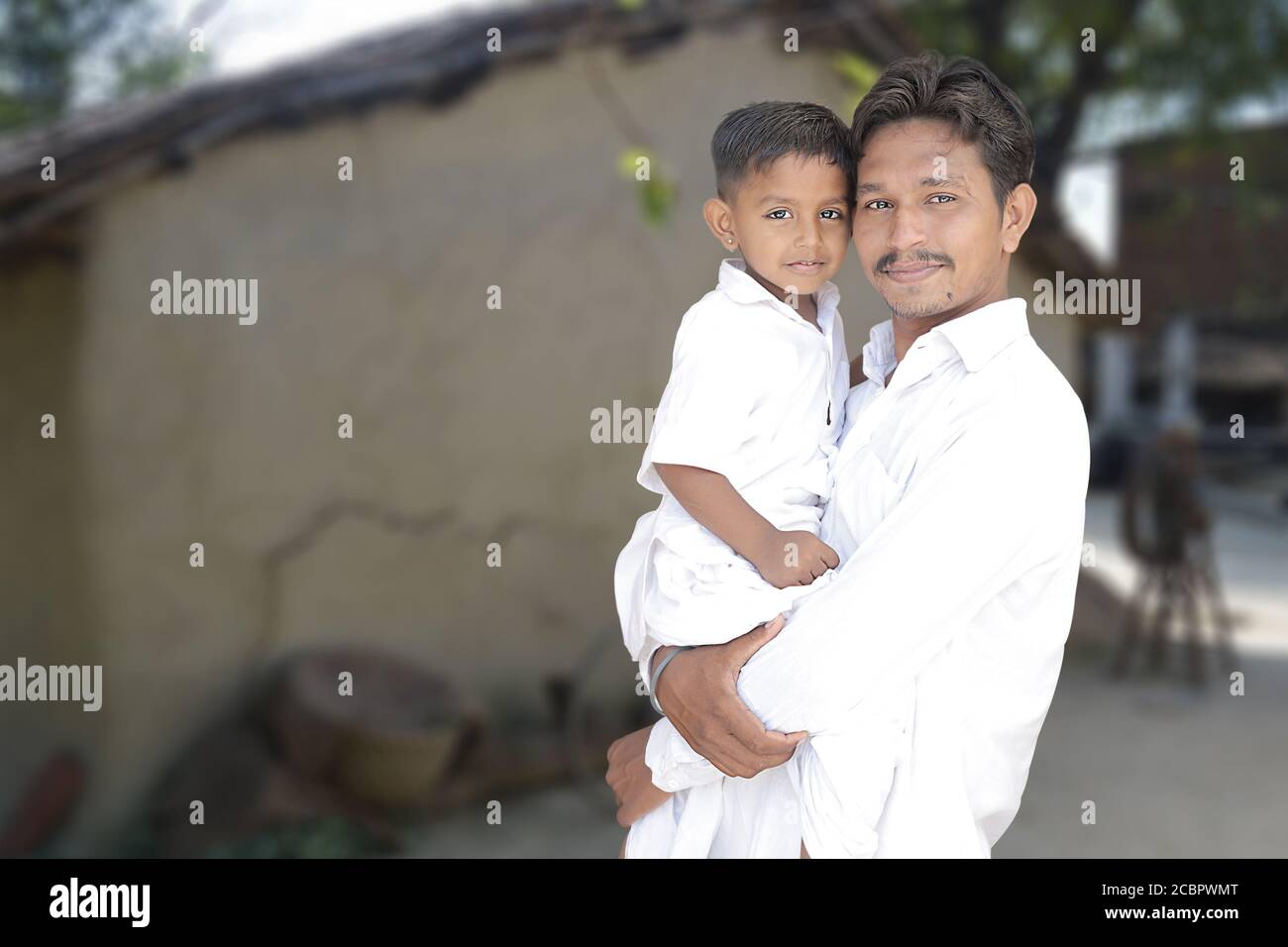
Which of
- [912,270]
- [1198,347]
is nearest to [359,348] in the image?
[912,270]

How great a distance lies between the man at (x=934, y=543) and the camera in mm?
1440

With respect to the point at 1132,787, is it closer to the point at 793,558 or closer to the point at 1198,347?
the point at 793,558

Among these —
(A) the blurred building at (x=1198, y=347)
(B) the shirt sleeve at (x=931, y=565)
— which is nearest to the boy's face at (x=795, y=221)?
(B) the shirt sleeve at (x=931, y=565)

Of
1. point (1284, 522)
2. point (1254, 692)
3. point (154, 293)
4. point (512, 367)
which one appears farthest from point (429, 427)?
point (1284, 522)

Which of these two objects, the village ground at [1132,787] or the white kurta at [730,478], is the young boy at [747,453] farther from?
the village ground at [1132,787]

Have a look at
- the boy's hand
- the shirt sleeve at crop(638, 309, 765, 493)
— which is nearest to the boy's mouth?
the shirt sleeve at crop(638, 309, 765, 493)

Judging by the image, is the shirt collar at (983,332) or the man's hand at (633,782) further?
the man's hand at (633,782)

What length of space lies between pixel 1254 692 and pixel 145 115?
22.6 feet

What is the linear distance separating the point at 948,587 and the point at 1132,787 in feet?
17.4

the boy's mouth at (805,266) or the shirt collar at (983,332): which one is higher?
the boy's mouth at (805,266)

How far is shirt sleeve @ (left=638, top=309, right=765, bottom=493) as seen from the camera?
1.60 m

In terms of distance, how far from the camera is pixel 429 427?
554 cm

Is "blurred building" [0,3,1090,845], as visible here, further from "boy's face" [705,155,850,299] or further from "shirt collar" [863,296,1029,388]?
"shirt collar" [863,296,1029,388]
